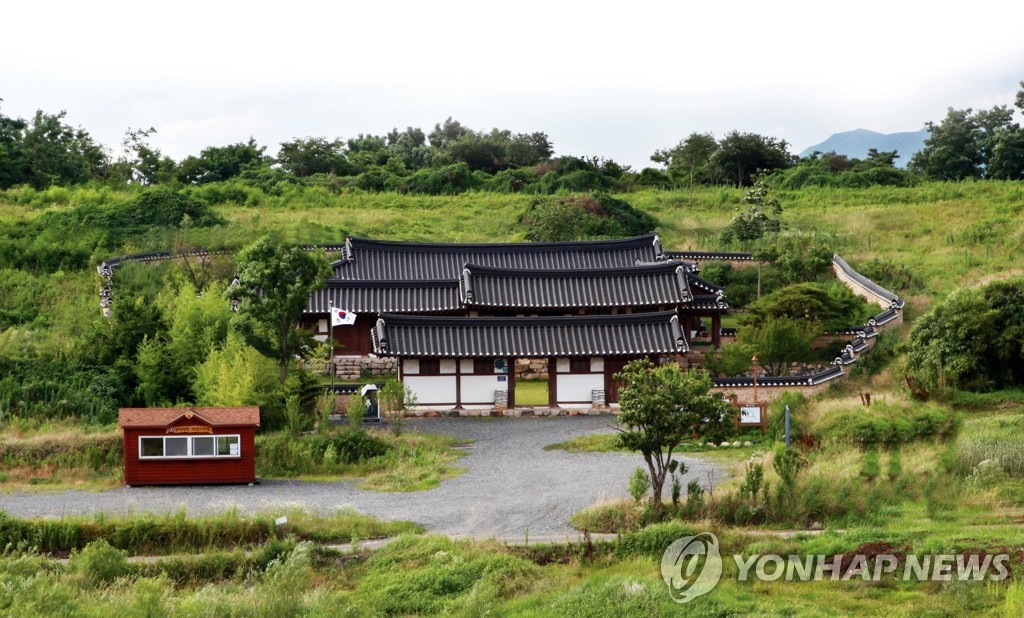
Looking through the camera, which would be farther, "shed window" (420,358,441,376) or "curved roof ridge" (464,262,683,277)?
"curved roof ridge" (464,262,683,277)

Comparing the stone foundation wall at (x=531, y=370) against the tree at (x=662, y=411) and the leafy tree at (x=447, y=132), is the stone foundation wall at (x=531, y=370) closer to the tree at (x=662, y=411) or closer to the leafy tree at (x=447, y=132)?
the tree at (x=662, y=411)

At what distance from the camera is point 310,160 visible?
7875 cm

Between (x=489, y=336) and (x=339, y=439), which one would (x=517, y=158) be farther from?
(x=339, y=439)

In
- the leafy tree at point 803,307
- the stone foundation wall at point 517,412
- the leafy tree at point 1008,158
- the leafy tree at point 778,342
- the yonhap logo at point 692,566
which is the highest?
the leafy tree at point 1008,158

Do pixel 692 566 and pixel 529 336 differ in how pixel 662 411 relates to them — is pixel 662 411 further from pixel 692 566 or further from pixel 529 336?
pixel 529 336

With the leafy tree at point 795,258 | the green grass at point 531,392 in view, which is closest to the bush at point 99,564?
the green grass at point 531,392

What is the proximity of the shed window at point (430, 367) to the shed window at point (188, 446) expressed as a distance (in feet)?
31.4

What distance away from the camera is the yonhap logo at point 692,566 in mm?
17812

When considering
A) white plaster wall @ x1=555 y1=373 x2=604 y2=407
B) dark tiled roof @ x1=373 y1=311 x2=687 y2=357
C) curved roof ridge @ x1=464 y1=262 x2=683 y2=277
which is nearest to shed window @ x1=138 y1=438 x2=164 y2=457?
dark tiled roof @ x1=373 y1=311 x2=687 y2=357

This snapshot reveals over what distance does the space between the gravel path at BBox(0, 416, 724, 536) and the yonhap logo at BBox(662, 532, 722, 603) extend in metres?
2.67

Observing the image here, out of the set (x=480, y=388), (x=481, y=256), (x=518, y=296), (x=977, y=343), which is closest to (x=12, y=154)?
(x=481, y=256)

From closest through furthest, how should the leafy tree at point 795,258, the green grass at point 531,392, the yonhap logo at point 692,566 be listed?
the yonhap logo at point 692,566
the green grass at point 531,392
the leafy tree at point 795,258

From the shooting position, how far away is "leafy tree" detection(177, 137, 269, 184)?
244 feet

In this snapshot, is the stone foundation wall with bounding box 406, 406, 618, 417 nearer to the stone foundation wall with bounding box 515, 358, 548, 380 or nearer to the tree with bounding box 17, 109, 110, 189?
the stone foundation wall with bounding box 515, 358, 548, 380
